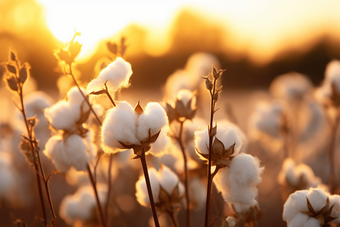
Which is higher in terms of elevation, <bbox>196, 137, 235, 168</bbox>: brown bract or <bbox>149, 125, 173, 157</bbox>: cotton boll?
<bbox>149, 125, 173, 157</bbox>: cotton boll

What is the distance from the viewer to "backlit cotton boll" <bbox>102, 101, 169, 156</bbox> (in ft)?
3.21

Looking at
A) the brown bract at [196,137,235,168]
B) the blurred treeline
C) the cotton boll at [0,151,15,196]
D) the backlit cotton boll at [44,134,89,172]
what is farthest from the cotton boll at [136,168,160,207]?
the blurred treeline

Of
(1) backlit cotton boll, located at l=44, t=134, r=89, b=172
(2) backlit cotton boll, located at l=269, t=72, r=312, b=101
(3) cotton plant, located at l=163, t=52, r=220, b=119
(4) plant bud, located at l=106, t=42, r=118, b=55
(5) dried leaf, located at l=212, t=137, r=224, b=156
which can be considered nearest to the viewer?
(5) dried leaf, located at l=212, t=137, r=224, b=156

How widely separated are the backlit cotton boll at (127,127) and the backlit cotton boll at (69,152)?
40 cm

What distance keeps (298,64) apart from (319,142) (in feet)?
69.7

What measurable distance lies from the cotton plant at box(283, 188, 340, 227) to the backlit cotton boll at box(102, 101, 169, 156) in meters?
0.61

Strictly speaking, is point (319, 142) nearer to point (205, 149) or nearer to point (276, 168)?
point (276, 168)

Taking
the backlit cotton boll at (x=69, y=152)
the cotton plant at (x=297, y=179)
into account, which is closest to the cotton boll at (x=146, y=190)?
the backlit cotton boll at (x=69, y=152)

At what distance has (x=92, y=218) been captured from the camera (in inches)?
90.9

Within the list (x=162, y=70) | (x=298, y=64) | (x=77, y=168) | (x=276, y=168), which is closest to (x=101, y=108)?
(x=77, y=168)

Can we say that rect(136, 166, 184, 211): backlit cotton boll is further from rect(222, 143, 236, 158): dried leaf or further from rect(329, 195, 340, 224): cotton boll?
rect(329, 195, 340, 224): cotton boll

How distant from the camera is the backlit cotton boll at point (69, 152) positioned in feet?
4.53

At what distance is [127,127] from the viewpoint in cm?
98

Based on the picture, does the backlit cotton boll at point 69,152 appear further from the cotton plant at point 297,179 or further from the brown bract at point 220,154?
the cotton plant at point 297,179
